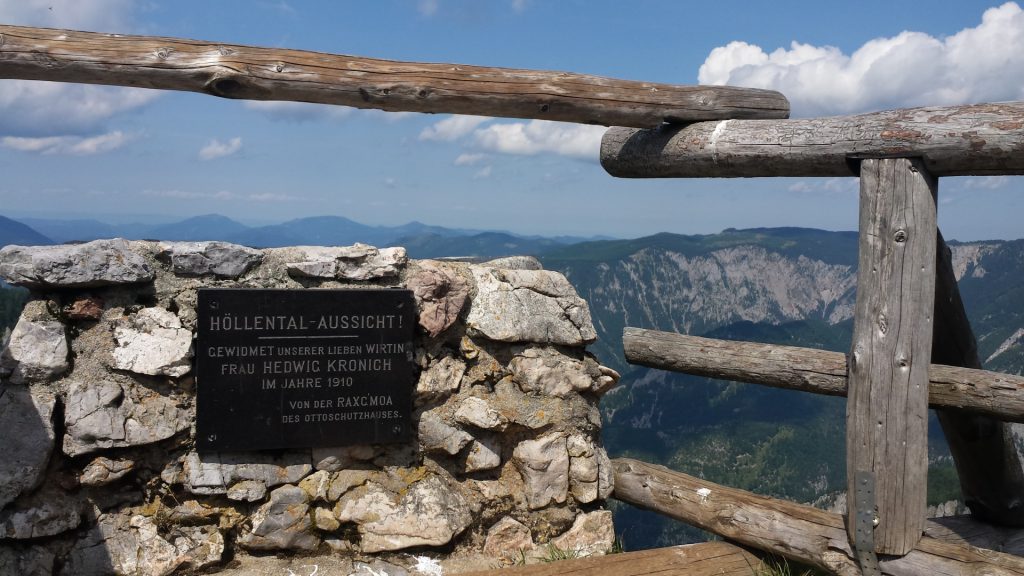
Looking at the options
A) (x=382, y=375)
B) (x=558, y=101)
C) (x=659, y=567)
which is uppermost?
(x=558, y=101)

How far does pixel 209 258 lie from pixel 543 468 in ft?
7.77

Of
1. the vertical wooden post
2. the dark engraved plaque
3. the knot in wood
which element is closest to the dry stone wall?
the dark engraved plaque

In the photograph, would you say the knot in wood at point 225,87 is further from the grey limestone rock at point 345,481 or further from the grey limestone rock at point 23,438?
the grey limestone rock at point 345,481

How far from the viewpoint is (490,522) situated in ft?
15.7

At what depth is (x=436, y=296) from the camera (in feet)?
15.3

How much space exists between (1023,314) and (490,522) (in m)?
103

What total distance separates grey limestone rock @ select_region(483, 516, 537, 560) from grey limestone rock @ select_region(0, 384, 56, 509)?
8.21 feet

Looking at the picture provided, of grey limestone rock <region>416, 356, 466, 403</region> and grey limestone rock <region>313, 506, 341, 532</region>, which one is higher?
grey limestone rock <region>416, 356, 466, 403</region>

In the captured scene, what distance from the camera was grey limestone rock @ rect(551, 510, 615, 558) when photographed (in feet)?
16.1

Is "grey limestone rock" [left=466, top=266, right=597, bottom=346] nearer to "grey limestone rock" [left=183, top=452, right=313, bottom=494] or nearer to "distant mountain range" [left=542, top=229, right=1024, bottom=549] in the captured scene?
"grey limestone rock" [left=183, top=452, right=313, bottom=494]

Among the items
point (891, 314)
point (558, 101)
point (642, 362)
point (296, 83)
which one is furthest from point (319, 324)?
point (891, 314)

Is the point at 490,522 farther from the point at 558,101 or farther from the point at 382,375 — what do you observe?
the point at 558,101

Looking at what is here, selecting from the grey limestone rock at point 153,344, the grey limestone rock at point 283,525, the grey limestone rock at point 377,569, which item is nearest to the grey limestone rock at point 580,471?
the grey limestone rock at point 377,569

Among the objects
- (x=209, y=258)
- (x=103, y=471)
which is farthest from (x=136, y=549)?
(x=209, y=258)
